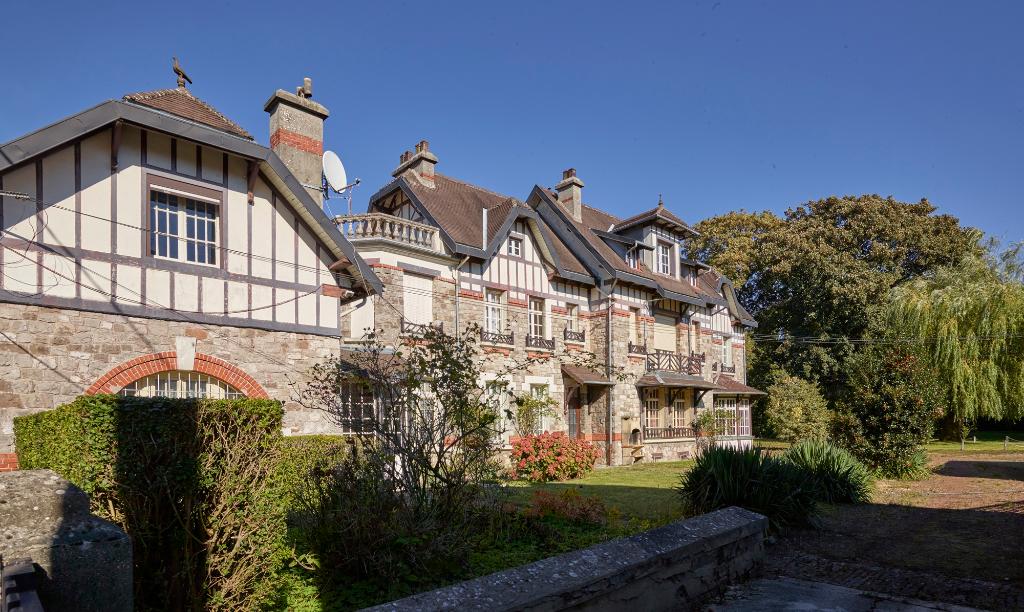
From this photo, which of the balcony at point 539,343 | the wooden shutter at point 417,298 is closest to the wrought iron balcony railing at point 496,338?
the balcony at point 539,343

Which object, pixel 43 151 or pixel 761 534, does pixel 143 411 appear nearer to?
pixel 761 534

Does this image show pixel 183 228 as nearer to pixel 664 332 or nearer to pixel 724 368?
pixel 664 332

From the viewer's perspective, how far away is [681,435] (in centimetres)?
2317

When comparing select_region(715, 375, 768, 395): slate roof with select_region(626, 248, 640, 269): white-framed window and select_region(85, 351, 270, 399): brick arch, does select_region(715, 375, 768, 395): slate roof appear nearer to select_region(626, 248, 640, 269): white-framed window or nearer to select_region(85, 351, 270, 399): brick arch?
select_region(626, 248, 640, 269): white-framed window

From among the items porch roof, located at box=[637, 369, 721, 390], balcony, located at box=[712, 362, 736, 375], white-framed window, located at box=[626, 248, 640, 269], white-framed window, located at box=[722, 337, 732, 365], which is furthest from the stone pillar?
white-framed window, located at box=[722, 337, 732, 365]

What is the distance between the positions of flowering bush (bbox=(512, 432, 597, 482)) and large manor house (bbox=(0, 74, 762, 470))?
2.67 metres

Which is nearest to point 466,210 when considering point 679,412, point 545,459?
point 545,459

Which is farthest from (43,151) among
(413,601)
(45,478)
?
(413,601)

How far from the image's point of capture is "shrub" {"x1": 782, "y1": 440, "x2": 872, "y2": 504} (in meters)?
10.6

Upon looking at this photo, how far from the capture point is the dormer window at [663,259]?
943 inches

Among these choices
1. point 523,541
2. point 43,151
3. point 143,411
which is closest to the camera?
point 143,411

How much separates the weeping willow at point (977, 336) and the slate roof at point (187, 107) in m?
23.7

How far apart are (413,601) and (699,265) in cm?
2490


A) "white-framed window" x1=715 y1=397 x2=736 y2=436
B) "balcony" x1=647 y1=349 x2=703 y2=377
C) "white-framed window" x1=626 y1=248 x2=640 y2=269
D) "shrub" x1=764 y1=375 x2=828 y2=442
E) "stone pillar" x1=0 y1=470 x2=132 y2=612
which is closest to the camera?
"stone pillar" x1=0 y1=470 x2=132 y2=612
